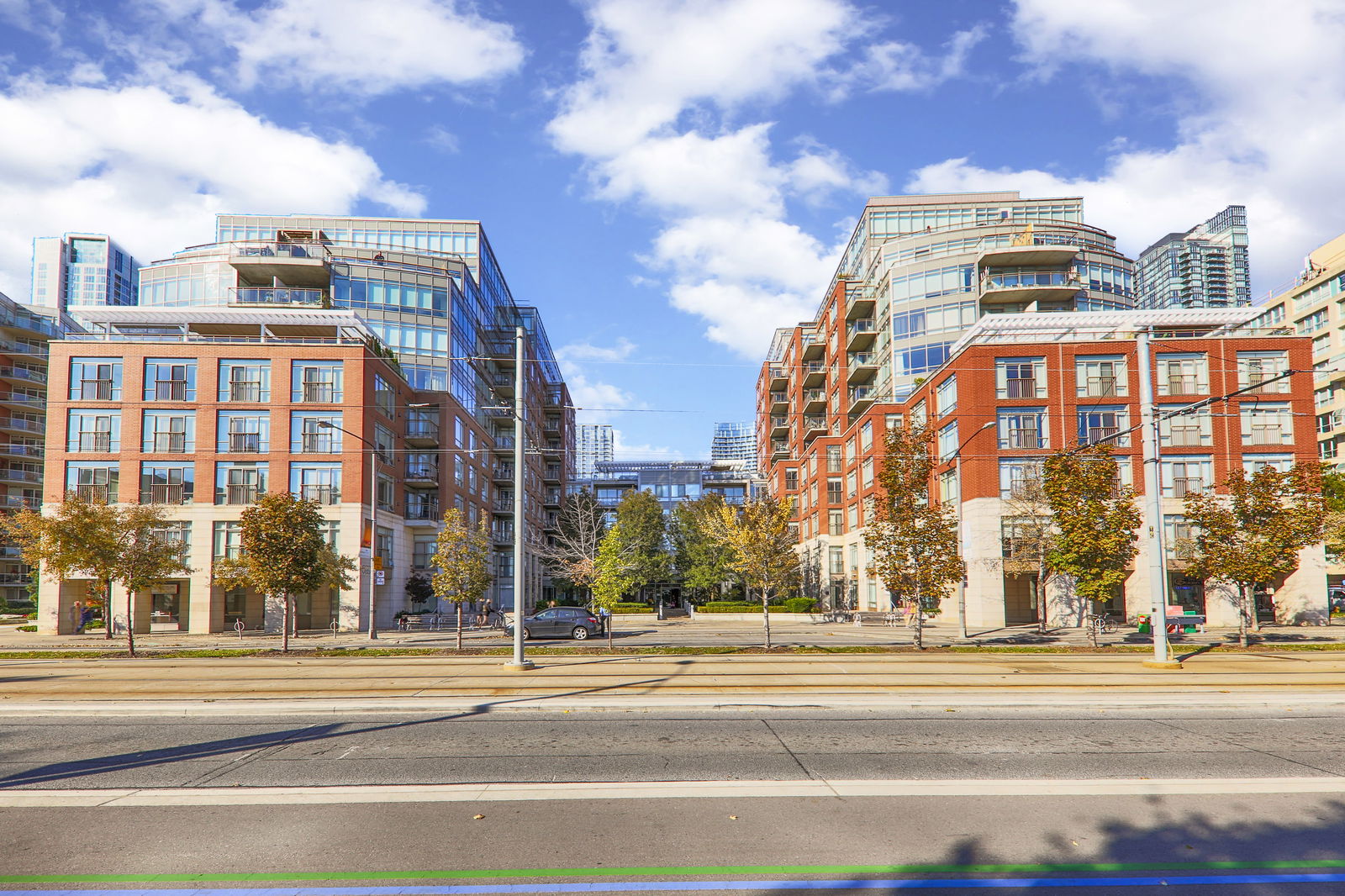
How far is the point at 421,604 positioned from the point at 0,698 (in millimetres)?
37674

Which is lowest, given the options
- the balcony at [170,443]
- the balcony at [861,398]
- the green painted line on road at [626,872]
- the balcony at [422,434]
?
the green painted line on road at [626,872]

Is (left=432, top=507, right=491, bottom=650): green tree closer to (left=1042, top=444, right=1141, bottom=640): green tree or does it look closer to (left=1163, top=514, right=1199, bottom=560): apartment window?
(left=1042, top=444, right=1141, bottom=640): green tree

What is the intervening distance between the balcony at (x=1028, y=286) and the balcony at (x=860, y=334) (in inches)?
408

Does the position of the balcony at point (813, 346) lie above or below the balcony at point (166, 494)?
above

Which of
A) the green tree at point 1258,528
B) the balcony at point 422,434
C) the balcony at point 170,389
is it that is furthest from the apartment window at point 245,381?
Result: the green tree at point 1258,528

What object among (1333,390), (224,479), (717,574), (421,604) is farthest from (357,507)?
(1333,390)

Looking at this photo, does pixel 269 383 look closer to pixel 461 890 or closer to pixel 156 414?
pixel 156 414

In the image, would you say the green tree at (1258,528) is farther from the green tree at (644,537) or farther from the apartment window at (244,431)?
the apartment window at (244,431)

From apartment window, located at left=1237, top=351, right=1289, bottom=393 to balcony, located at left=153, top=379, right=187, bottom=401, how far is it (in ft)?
189

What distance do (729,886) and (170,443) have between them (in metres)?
46.7

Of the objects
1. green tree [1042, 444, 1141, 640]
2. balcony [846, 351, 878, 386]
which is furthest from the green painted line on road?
balcony [846, 351, 878, 386]

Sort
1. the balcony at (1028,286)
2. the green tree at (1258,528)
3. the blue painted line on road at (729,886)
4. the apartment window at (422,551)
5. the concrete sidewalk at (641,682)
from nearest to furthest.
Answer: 1. the blue painted line on road at (729,886)
2. the concrete sidewalk at (641,682)
3. the green tree at (1258,528)
4. the apartment window at (422,551)
5. the balcony at (1028,286)

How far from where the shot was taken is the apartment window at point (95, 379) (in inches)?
1722

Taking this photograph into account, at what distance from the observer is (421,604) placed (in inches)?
2101
